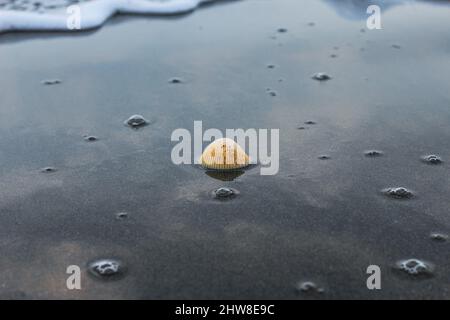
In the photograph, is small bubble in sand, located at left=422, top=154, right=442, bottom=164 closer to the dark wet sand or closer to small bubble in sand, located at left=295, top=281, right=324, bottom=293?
the dark wet sand

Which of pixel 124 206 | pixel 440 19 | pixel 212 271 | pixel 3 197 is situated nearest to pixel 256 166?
pixel 124 206

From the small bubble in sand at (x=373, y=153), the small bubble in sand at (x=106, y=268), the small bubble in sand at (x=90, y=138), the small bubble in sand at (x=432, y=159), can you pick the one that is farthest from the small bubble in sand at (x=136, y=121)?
the small bubble in sand at (x=432, y=159)

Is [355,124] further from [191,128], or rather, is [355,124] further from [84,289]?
[84,289]

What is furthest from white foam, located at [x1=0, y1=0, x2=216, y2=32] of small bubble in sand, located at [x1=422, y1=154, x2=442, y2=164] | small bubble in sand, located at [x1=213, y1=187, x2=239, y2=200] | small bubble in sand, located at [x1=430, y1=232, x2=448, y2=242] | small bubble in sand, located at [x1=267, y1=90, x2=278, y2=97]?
small bubble in sand, located at [x1=430, y1=232, x2=448, y2=242]

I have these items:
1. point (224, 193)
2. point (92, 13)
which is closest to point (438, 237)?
point (224, 193)

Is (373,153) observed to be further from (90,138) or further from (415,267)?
(90,138)
